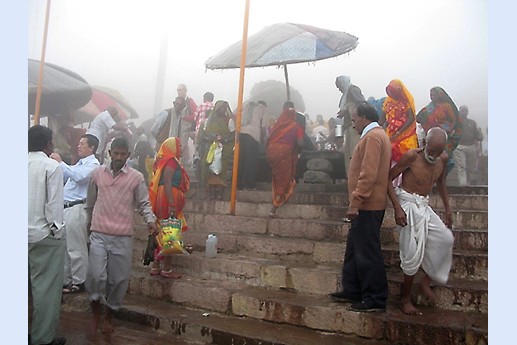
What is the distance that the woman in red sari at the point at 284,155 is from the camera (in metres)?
5.33

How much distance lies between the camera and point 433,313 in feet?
9.98

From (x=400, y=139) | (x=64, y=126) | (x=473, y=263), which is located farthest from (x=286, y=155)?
(x=64, y=126)

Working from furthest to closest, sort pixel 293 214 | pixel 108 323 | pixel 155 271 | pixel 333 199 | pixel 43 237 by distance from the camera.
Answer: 1. pixel 333 199
2. pixel 293 214
3. pixel 155 271
4. pixel 108 323
5. pixel 43 237

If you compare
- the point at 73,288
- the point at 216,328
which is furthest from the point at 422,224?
the point at 73,288

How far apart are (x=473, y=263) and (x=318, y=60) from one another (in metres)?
4.36

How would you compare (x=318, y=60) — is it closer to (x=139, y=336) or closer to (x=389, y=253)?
(x=389, y=253)

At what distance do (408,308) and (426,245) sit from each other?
487 millimetres

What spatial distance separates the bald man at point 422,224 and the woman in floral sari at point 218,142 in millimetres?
3317

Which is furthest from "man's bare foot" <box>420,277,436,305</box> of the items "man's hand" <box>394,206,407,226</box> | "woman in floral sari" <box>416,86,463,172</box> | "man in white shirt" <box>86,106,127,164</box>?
"man in white shirt" <box>86,106,127,164</box>

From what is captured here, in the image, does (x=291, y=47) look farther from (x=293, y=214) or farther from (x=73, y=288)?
(x=73, y=288)

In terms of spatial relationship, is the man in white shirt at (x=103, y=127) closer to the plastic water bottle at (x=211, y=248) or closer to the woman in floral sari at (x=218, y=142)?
the woman in floral sari at (x=218, y=142)

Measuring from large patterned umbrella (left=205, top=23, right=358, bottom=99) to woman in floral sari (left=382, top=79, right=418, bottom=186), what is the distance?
220 cm

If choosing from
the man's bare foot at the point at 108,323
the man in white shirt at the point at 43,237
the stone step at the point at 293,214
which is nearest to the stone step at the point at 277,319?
the man's bare foot at the point at 108,323

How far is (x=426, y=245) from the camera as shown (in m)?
3.15
